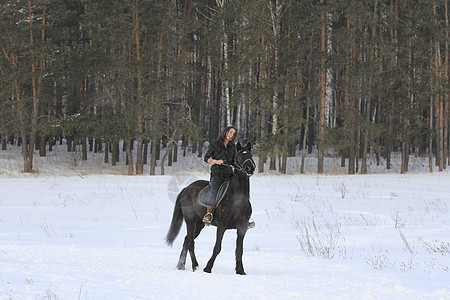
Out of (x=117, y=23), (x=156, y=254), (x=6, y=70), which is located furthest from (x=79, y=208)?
(x=6, y=70)

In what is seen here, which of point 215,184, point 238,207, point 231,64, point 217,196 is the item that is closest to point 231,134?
point 215,184

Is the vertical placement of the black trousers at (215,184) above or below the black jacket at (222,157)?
below

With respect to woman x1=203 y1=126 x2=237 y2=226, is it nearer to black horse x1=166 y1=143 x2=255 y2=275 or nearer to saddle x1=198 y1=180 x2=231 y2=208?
saddle x1=198 y1=180 x2=231 y2=208

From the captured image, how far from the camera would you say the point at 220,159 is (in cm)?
832

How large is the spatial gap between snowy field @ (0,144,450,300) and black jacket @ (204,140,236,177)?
1.48 meters

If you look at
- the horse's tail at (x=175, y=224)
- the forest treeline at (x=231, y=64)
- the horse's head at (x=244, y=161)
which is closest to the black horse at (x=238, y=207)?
the horse's head at (x=244, y=161)

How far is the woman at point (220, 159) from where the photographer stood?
26.8ft

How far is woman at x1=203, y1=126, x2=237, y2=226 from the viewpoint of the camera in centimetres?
817

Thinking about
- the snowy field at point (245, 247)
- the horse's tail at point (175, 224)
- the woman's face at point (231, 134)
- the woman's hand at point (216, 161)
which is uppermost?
the woman's face at point (231, 134)

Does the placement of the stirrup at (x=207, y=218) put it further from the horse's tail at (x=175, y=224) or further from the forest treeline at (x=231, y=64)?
the forest treeline at (x=231, y=64)

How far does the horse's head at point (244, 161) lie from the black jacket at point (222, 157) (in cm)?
41

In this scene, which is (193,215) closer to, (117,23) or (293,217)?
(293,217)

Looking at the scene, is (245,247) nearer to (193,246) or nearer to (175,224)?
(175,224)

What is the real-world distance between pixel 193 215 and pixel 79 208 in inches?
379
